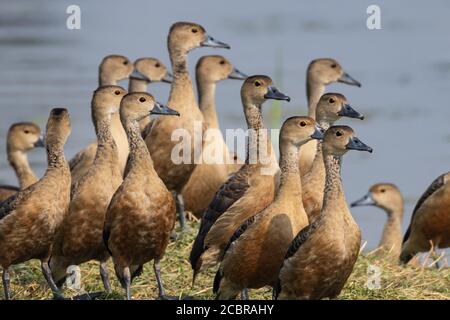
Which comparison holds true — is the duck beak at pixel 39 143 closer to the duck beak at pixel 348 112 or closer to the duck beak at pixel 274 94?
the duck beak at pixel 274 94

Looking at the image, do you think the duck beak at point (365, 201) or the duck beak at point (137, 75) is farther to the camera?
the duck beak at point (365, 201)

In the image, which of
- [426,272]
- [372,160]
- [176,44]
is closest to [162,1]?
[372,160]

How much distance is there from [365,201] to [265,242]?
5.69 m

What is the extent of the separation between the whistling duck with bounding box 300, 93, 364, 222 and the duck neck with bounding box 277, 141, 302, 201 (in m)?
0.67

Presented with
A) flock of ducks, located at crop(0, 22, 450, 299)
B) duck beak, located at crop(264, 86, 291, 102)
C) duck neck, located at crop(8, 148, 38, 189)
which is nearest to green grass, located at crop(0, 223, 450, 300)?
flock of ducks, located at crop(0, 22, 450, 299)

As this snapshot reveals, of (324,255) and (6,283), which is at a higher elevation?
(324,255)

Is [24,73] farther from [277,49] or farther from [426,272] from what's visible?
[426,272]

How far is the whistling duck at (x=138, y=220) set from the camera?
992cm

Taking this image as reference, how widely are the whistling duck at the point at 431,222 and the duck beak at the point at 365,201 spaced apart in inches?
86.3

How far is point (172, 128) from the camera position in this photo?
12633 millimetres

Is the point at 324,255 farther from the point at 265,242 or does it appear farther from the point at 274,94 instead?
the point at 274,94

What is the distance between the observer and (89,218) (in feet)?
34.1

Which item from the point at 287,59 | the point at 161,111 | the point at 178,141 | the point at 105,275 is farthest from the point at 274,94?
the point at 287,59

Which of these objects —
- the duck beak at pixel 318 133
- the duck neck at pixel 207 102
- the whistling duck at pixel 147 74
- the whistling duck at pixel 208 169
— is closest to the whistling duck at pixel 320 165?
the duck beak at pixel 318 133
